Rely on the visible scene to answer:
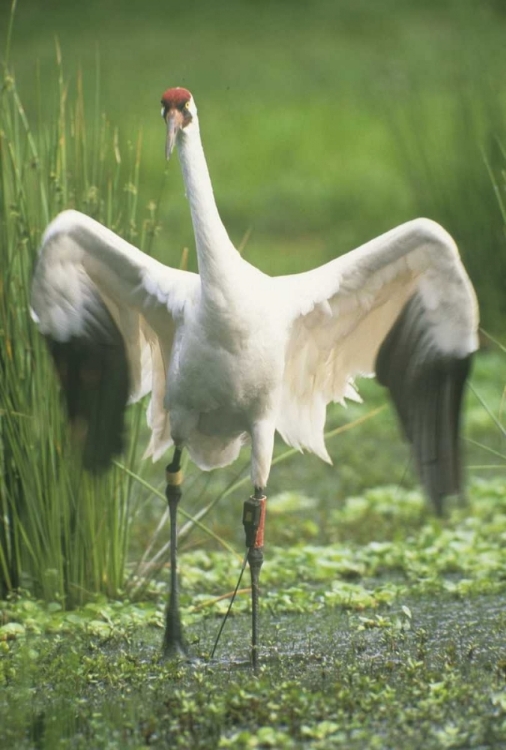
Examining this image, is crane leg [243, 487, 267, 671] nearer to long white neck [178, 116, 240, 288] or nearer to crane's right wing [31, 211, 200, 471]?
crane's right wing [31, 211, 200, 471]

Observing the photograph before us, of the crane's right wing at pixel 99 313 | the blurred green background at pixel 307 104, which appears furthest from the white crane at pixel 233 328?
the blurred green background at pixel 307 104

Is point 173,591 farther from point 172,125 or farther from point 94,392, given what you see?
point 172,125

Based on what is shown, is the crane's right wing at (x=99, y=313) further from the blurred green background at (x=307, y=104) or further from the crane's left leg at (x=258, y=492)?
the blurred green background at (x=307, y=104)

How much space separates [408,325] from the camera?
577 cm

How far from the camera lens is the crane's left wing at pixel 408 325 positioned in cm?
548

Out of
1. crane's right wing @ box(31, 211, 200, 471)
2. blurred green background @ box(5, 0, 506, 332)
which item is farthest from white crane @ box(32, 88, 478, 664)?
blurred green background @ box(5, 0, 506, 332)

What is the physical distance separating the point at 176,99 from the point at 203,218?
496 millimetres

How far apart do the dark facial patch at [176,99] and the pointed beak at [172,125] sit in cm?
2

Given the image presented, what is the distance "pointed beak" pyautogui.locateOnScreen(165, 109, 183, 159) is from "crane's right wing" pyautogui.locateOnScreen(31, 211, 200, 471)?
453 millimetres

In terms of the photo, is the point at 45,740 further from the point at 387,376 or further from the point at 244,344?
the point at 387,376

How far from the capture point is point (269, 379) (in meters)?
5.65

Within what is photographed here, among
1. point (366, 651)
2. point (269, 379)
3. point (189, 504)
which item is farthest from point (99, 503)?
point (189, 504)

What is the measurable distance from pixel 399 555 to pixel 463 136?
11.1 ft

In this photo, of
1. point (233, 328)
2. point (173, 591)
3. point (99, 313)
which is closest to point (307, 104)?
point (99, 313)
